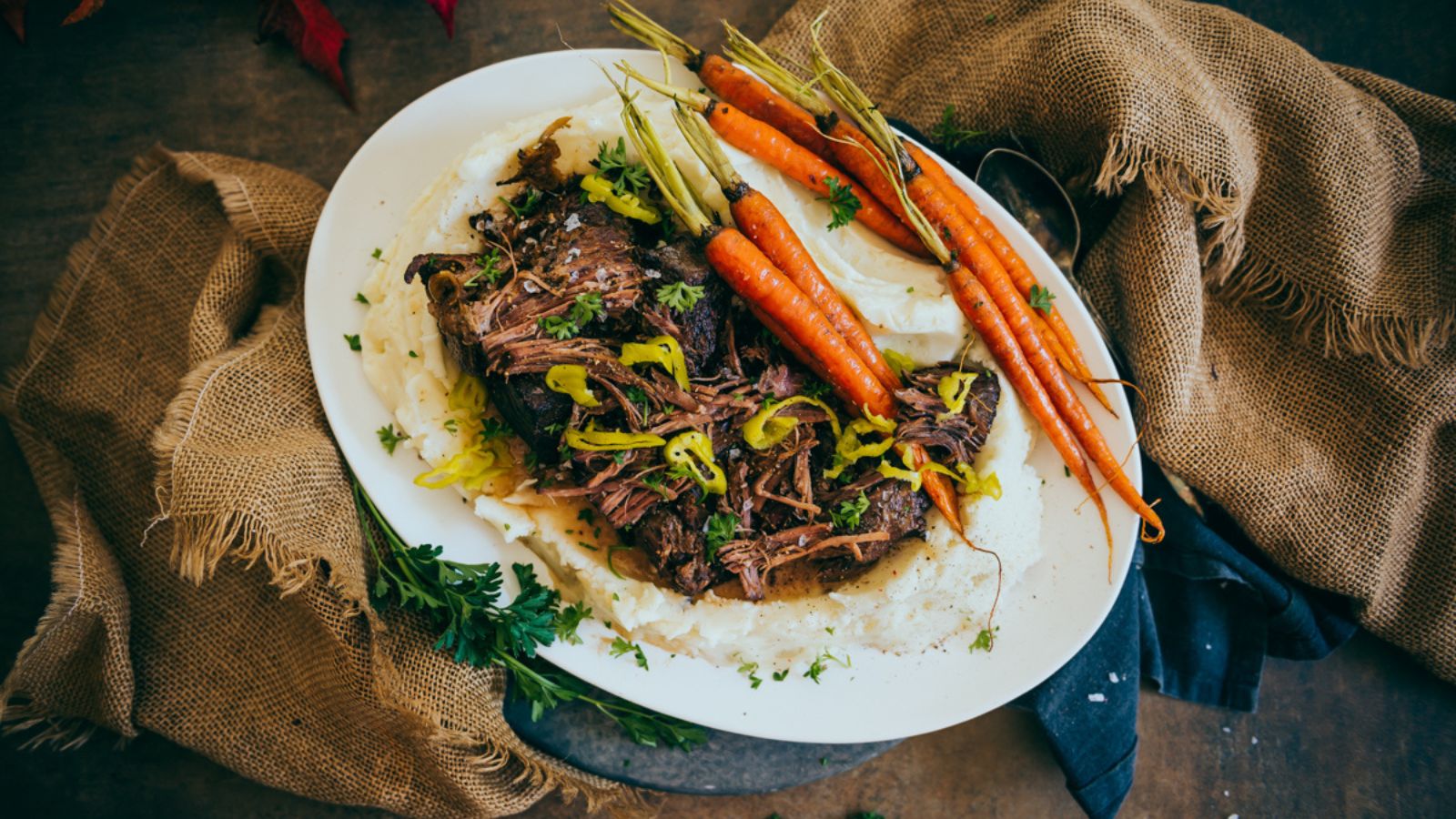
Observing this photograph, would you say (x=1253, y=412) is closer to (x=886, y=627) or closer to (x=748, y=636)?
(x=886, y=627)

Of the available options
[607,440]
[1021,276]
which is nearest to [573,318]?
[607,440]

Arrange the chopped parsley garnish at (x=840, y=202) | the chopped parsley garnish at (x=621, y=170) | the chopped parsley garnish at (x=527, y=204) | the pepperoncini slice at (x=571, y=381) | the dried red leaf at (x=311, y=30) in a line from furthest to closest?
the dried red leaf at (x=311, y=30) → the chopped parsley garnish at (x=840, y=202) → the chopped parsley garnish at (x=527, y=204) → the chopped parsley garnish at (x=621, y=170) → the pepperoncini slice at (x=571, y=381)

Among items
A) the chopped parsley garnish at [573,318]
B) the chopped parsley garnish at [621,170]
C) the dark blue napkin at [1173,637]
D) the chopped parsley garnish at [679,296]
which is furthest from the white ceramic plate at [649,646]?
the chopped parsley garnish at [679,296]

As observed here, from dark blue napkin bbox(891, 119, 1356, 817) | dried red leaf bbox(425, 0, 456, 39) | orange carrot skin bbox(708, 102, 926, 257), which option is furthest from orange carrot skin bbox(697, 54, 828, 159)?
dried red leaf bbox(425, 0, 456, 39)

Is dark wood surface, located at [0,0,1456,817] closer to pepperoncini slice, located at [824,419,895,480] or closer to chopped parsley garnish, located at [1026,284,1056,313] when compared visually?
pepperoncini slice, located at [824,419,895,480]

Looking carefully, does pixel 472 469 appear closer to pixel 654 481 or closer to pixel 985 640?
pixel 654 481

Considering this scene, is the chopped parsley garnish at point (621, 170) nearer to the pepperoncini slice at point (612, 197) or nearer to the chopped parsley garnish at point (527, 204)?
the pepperoncini slice at point (612, 197)
